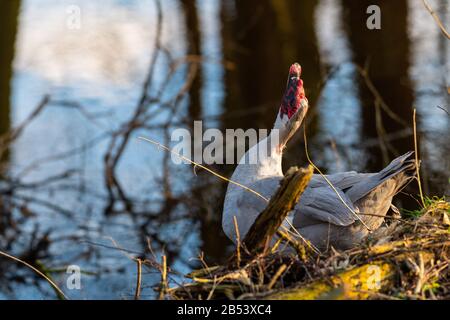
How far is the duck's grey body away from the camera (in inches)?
203

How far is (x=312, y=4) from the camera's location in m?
19.1

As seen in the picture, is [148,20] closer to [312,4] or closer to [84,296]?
[312,4]

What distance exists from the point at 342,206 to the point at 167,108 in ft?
26.1

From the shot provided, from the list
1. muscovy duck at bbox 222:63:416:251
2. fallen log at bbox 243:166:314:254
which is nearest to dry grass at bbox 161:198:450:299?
fallen log at bbox 243:166:314:254

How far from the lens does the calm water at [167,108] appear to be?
9.70 meters

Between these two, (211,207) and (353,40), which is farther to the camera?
(353,40)

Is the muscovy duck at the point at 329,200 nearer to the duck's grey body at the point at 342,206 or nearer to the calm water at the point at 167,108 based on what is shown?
the duck's grey body at the point at 342,206

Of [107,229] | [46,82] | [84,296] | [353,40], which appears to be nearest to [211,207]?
[107,229]

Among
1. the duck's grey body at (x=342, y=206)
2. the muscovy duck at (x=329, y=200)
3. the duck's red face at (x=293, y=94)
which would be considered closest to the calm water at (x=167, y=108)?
the muscovy duck at (x=329, y=200)

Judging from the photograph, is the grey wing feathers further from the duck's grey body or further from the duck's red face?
the duck's red face

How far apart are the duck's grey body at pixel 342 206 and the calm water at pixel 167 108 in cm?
84
